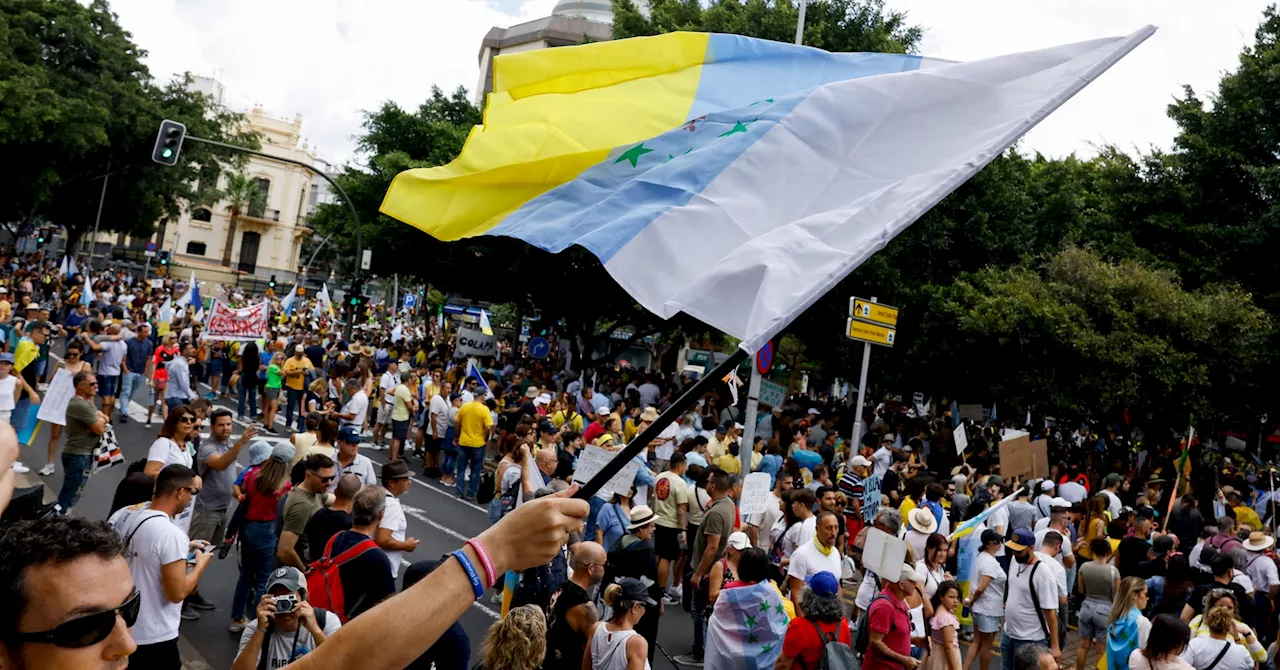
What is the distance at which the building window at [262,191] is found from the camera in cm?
8819

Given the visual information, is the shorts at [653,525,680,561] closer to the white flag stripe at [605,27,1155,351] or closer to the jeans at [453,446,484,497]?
the jeans at [453,446,484,497]

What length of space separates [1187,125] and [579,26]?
42.9 metres

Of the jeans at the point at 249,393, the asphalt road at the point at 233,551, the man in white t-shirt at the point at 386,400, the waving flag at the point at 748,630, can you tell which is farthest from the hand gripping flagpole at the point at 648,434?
the jeans at the point at 249,393

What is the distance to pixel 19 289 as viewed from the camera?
91.2 ft

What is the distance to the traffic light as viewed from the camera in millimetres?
19828

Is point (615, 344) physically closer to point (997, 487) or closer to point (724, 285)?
point (997, 487)

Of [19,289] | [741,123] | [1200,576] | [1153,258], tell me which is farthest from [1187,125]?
[19,289]

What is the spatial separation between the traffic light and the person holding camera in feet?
57.6

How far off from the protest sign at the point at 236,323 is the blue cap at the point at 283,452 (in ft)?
33.3

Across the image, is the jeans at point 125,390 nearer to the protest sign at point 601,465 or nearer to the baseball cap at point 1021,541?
the protest sign at point 601,465

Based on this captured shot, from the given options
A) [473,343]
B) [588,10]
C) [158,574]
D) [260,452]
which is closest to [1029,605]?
[260,452]

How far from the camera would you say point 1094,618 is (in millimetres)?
9203

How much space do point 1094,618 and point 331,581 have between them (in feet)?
23.4

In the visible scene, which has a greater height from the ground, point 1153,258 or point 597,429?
point 1153,258
